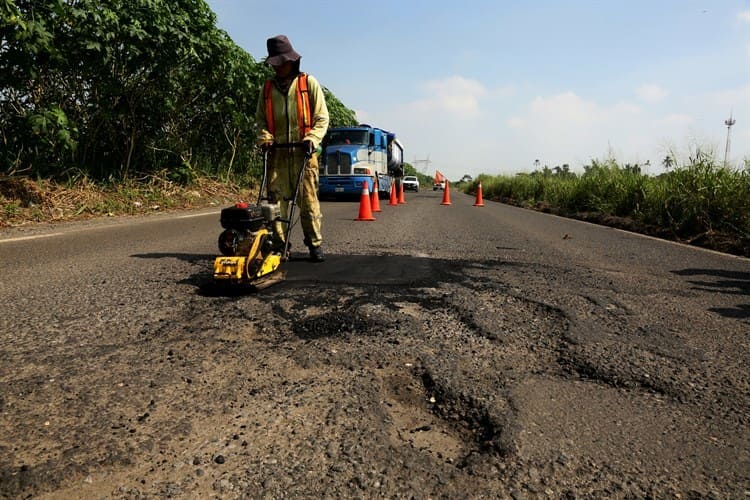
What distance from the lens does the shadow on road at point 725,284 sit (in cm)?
352

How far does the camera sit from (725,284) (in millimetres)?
4488

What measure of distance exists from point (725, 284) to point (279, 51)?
14.6 ft

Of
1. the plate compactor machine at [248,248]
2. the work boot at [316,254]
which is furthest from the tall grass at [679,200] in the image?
the plate compactor machine at [248,248]

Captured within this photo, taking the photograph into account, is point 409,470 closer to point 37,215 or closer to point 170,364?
point 170,364

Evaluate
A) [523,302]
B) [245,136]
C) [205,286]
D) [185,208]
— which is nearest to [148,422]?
[205,286]

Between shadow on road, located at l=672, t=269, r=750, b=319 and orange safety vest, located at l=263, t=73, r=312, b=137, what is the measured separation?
352 centimetres

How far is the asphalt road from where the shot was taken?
59.5 inches

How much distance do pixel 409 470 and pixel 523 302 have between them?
2.22 meters

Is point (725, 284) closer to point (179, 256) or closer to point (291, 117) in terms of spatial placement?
point (291, 117)

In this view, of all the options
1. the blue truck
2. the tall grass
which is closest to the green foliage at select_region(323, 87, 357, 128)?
the blue truck

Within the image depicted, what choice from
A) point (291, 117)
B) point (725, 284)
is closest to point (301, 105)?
point (291, 117)

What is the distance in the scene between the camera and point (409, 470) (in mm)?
1527

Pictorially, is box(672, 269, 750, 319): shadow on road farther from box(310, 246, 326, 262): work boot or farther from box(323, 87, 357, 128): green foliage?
box(323, 87, 357, 128): green foliage

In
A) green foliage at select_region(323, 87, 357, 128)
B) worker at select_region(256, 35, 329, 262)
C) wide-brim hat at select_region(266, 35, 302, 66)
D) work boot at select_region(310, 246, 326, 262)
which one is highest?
green foliage at select_region(323, 87, 357, 128)
